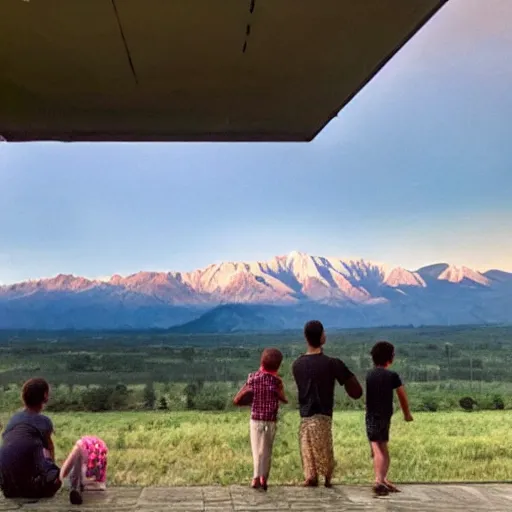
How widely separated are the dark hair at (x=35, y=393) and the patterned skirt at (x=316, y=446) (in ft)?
5.34

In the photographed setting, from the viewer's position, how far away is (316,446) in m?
4.52

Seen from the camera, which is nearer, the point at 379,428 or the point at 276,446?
the point at 379,428

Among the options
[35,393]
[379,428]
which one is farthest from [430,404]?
[35,393]

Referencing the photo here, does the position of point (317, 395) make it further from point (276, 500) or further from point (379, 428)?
point (276, 500)

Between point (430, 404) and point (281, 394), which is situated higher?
point (281, 394)

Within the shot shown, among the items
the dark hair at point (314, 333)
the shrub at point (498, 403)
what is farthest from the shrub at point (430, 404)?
the dark hair at point (314, 333)

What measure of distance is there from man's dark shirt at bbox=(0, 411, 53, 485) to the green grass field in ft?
2.12

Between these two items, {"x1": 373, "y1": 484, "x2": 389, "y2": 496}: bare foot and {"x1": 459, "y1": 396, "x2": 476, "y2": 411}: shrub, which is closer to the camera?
{"x1": 373, "y1": 484, "x2": 389, "y2": 496}: bare foot

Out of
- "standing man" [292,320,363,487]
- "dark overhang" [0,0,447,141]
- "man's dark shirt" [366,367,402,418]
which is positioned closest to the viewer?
"dark overhang" [0,0,447,141]

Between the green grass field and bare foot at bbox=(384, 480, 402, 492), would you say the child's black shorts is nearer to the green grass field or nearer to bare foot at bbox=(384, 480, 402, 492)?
bare foot at bbox=(384, 480, 402, 492)

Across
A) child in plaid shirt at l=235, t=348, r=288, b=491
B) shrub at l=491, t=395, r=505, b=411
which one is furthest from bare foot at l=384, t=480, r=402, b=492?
shrub at l=491, t=395, r=505, b=411

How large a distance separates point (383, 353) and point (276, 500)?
1.10 m

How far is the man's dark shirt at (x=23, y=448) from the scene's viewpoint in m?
4.12

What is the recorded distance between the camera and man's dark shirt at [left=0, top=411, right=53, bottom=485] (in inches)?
162
